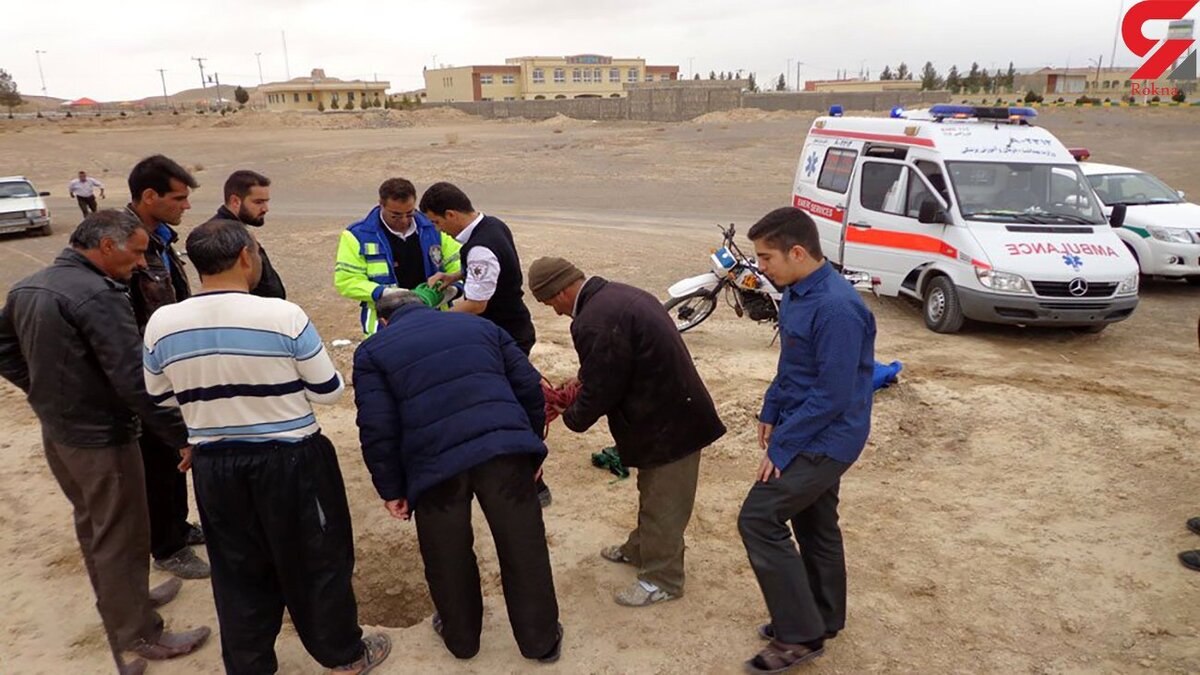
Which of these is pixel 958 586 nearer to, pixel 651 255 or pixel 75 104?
pixel 651 255

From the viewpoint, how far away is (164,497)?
408cm

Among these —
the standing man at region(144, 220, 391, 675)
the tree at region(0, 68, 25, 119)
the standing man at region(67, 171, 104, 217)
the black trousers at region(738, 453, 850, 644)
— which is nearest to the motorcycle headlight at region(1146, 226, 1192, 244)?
the black trousers at region(738, 453, 850, 644)

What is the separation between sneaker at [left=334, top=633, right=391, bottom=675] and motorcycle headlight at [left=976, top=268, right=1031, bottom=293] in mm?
6599

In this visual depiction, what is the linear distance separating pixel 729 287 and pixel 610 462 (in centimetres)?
387

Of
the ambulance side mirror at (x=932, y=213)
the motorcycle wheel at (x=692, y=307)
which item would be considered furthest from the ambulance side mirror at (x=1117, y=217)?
the motorcycle wheel at (x=692, y=307)

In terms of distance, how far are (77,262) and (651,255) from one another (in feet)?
32.6

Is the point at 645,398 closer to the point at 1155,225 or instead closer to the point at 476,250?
the point at 476,250

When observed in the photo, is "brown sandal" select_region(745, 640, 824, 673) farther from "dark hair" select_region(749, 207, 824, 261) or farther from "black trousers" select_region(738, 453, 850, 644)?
"dark hair" select_region(749, 207, 824, 261)

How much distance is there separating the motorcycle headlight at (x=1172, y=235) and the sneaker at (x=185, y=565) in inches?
439

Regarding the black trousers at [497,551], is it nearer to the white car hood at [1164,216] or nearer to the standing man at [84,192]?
the white car hood at [1164,216]

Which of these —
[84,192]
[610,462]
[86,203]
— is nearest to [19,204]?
[84,192]

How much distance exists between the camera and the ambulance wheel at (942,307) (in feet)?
26.1

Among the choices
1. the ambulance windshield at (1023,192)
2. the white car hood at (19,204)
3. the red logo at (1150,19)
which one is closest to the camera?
the ambulance windshield at (1023,192)

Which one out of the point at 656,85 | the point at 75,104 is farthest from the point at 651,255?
the point at 75,104
